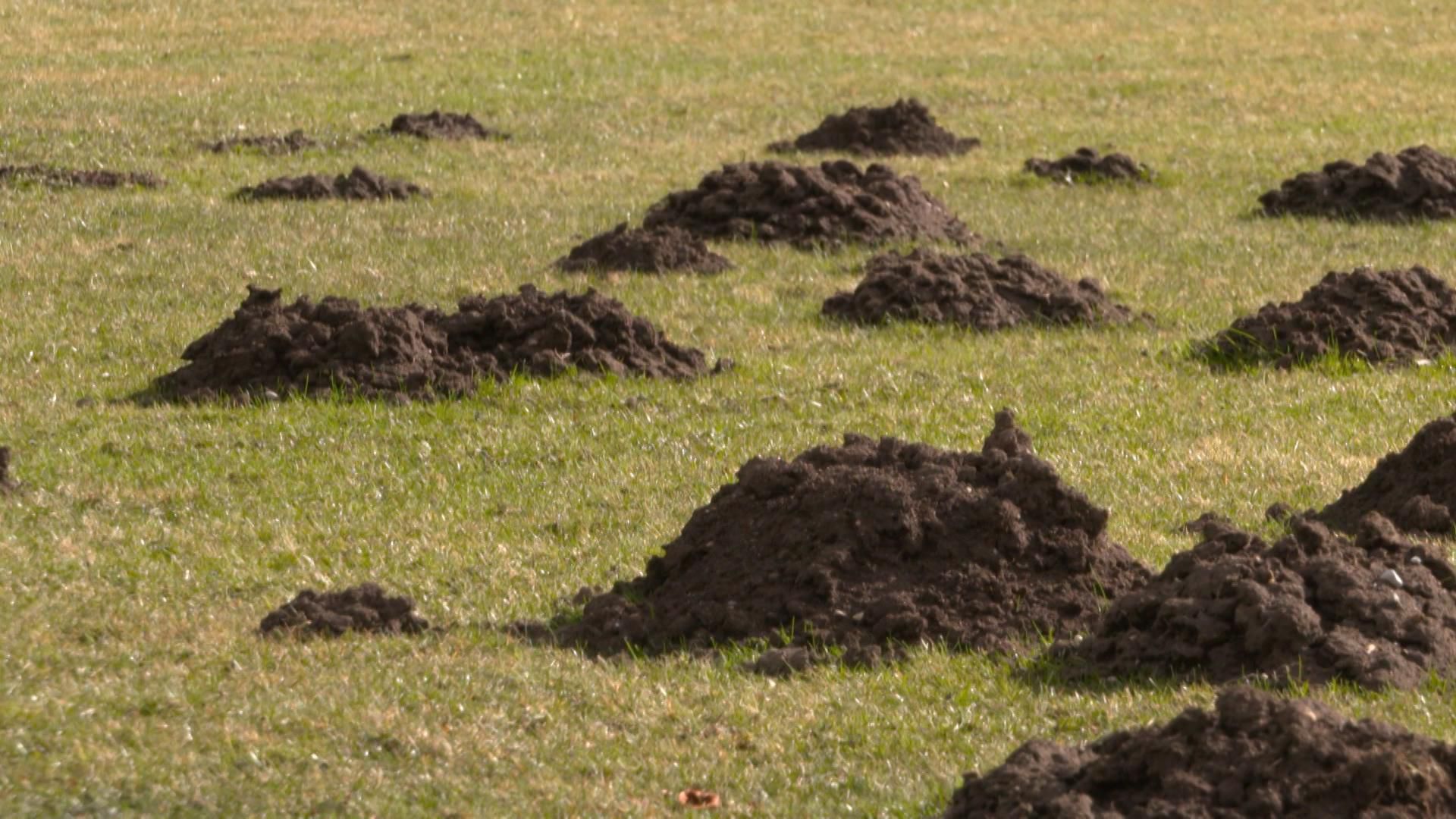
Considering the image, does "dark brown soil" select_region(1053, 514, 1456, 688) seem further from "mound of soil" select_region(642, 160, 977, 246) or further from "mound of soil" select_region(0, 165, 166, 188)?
"mound of soil" select_region(0, 165, 166, 188)

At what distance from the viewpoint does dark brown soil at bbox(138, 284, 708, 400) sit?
506 inches

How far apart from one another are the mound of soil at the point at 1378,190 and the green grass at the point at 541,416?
0.58m

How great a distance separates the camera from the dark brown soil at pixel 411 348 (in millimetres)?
12844

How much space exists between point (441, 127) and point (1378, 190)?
33.2ft

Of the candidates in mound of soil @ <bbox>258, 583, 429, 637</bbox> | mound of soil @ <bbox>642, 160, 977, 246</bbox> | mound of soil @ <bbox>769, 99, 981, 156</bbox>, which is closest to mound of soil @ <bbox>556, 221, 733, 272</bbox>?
mound of soil @ <bbox>642, 160, 977, 246</bbox>

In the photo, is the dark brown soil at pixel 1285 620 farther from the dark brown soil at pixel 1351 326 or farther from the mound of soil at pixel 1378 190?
the mound of soil at pixel 1378 190

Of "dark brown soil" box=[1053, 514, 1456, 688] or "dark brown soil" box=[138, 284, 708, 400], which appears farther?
"dark brown soil" box=[138, 284, 708, 400]

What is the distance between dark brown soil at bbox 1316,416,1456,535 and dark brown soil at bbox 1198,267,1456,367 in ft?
11.9

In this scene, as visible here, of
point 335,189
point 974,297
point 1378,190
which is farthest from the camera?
point 335,189

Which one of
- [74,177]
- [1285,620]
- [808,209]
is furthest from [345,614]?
[74,177]

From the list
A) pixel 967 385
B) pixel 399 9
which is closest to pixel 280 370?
pixel 967 385

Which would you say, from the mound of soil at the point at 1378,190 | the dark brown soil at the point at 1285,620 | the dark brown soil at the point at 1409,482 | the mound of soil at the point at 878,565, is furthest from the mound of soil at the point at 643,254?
the dark brown soil at the point at 1285,620

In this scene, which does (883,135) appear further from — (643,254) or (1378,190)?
(643,254)

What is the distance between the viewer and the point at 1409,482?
9938 millimetres
